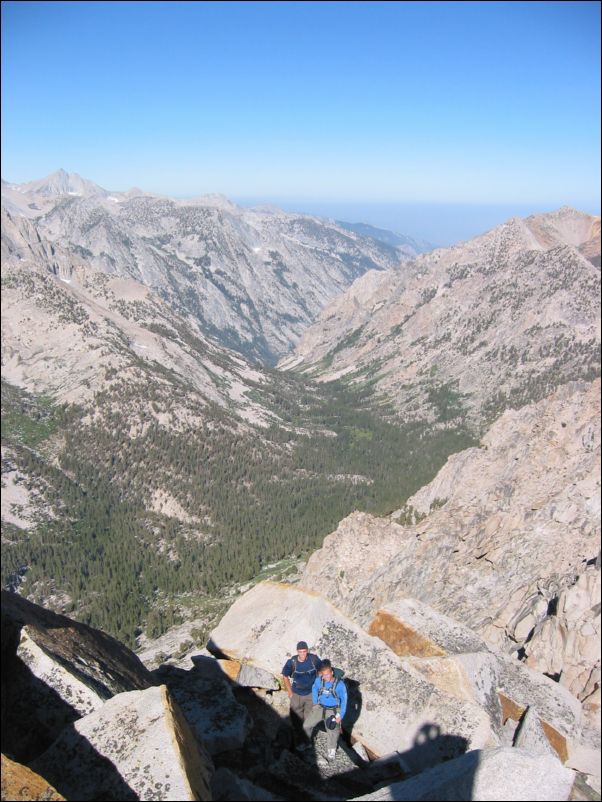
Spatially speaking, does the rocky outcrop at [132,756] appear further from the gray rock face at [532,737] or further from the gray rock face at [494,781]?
the gray rock face at [532,737]

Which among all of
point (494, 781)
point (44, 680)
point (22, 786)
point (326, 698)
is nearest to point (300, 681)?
point (326, 698)

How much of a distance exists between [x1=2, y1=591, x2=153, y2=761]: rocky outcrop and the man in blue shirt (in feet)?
15.8

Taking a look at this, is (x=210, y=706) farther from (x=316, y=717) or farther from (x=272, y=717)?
(x=316, y=717)

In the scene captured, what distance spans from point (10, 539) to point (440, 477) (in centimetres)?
11602

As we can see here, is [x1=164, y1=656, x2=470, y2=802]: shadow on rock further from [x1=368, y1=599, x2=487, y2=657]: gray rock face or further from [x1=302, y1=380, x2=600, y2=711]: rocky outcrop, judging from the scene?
[x1=302, y1=380, x2=600, y2=711]: rocky outcrop

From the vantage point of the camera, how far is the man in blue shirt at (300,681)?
51.8ft

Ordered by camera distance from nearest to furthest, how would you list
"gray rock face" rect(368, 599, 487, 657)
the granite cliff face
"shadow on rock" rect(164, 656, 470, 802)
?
the granite cliff face < "shadow on rock" rect(164, 656, 470, 802) < "gray rock face" rect(368, 599, 487, 657)

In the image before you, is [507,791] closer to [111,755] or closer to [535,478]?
[111,755]

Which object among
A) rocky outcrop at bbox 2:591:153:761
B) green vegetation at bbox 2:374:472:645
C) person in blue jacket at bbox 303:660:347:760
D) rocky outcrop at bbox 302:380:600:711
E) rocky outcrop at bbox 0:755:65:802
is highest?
rocky outcrop at bbox 0:755:65:802

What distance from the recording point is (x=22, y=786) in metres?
9.31

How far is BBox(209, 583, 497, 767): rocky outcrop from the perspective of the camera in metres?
15.8

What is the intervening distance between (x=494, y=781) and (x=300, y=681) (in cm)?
665

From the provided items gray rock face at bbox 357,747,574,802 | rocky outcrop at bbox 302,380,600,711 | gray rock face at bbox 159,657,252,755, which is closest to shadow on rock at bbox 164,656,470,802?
gray rock face at bbox 159,657,252,755

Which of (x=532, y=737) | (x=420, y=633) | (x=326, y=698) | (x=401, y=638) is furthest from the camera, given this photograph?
(x=401, y=638)
